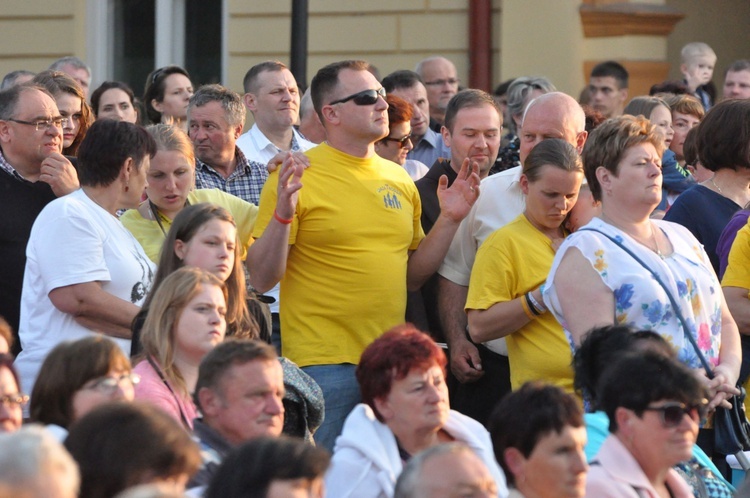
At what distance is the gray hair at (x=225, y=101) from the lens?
757 cm

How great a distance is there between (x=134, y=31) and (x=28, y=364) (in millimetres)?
7760

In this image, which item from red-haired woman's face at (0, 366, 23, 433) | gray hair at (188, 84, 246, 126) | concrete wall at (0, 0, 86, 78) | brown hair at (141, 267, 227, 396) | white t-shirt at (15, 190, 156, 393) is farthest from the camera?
concrete wall at (0, 0, 86, 78)

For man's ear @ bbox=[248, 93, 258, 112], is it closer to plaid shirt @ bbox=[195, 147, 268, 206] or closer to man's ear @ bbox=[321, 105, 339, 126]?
plaid shirt @ bbox=[195, 147, 268, 206]

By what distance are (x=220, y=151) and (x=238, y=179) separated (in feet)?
0.59

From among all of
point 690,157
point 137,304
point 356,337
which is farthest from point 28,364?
point 690,157

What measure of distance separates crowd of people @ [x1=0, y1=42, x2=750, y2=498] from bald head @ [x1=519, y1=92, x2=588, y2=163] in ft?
0.03

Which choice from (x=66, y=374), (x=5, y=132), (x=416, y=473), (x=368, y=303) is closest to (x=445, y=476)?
(x=416, y=473)

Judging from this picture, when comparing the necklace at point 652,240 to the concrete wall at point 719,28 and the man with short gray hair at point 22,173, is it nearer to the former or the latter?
the man with short gray hair at point 22,173

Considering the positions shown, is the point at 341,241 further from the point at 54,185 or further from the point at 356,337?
the point at 54,185

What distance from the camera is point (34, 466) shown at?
2895 millimetres

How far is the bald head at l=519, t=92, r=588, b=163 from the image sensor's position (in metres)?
6.78

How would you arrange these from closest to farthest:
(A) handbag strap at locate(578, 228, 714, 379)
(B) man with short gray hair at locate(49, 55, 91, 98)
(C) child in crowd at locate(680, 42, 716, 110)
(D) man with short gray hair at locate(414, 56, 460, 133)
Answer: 1. (A) handbag strap at locate(578, 228, 714, 379)
2. (B) man with short gray hair at locate(49, 55, 91, 98)
3. (D) man with short gray hair at locate(414, 56, 460, 133)
4. (C) child in crowd at locate(680, 42, 716, 110)

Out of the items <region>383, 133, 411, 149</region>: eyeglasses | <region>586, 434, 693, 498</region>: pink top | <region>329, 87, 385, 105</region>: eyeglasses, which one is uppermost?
<region>329, 87, 385, 105</region>: eyeglasses

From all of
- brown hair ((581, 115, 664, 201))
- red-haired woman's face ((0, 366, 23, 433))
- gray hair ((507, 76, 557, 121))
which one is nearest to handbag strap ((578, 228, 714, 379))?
brown hair ((581, 115, 664, 201))
